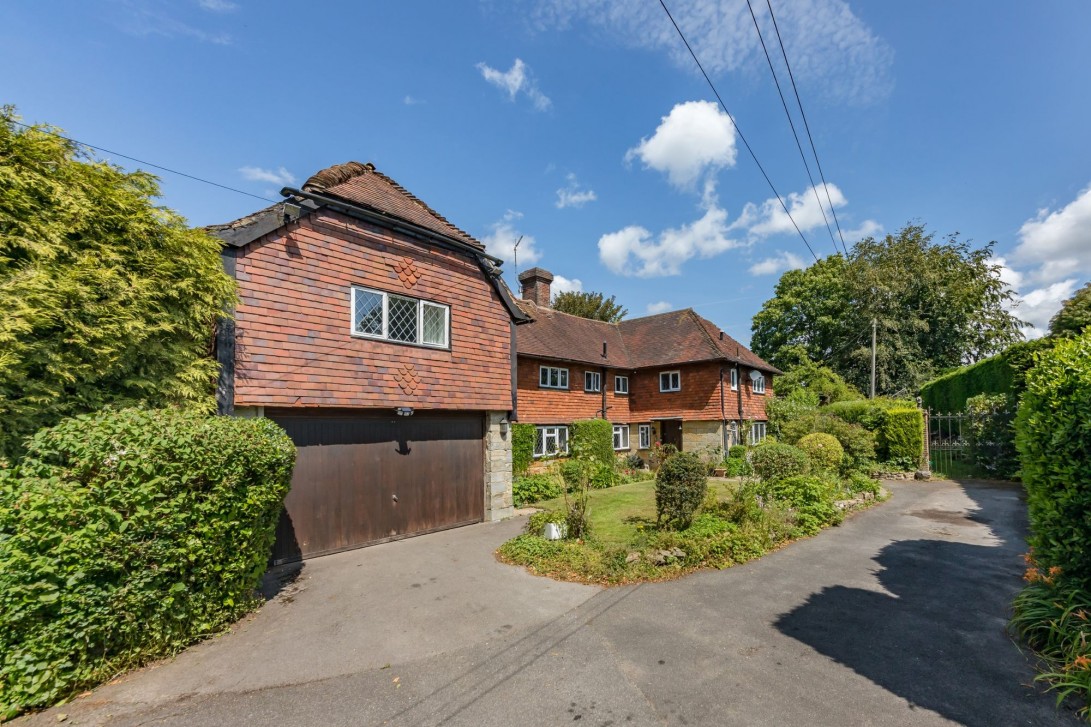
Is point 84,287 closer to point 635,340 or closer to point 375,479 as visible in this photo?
point 375,479

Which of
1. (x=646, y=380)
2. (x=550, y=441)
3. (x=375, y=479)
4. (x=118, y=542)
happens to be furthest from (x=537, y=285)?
(x=118, y=542)

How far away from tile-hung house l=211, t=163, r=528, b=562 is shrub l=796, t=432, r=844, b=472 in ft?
32.3

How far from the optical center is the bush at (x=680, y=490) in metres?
8.90

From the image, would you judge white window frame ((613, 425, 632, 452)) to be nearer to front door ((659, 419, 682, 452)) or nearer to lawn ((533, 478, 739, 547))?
front door ((659, 419, 682, 452))

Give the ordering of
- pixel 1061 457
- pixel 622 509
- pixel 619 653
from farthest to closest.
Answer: pixel 622 509
pixel 619 653
pixel 1061 457

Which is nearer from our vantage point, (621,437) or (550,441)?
(550,441)

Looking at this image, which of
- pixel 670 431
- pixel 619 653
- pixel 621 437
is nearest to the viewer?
pixel 619 653

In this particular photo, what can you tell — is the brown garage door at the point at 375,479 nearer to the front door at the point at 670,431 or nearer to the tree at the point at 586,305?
the front door at the point at 670,431

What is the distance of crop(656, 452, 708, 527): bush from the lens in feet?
29.2

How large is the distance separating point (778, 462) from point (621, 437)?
38.9ft

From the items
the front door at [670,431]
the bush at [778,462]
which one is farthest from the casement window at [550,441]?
the bush at [778,462]

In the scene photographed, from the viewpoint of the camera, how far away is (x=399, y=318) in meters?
10.0

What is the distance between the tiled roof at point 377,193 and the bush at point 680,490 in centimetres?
703

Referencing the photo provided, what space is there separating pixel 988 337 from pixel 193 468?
152 ft
